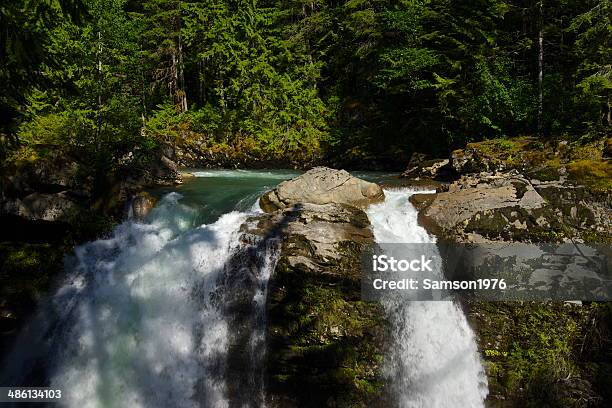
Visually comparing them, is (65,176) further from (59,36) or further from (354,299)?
(354,299)

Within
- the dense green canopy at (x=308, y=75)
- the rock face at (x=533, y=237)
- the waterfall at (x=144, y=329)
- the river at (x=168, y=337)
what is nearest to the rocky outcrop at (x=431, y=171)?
the dense green canopy at (x=308, y=75)

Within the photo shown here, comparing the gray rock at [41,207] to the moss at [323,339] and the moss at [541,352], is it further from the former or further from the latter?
the moss at [541,352]

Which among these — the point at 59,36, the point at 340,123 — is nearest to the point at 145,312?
the point at 59,36

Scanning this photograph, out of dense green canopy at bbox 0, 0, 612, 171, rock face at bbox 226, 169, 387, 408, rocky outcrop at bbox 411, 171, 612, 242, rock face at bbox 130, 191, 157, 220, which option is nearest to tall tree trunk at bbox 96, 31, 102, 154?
dense green canopy at bbox 0, 0, 612, 171

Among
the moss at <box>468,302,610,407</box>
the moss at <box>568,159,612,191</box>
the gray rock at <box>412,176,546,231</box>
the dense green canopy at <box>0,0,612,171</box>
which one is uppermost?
the dense green canopy at <box>0,0,612,171</box>

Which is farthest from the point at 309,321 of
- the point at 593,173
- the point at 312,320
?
the point at 593,173

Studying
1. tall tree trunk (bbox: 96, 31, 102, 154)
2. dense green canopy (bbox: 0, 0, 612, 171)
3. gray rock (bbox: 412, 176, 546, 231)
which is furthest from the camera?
tall tree trunk (bbox: 96, 31, 102, 154)

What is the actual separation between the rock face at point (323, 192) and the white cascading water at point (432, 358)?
9.77 ft

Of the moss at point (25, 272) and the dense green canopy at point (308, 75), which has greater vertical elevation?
the dense green canopy at point (308, 75)

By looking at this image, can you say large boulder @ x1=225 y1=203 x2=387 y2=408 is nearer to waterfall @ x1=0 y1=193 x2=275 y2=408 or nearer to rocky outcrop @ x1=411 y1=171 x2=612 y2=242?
waterfall @ x1=0 y1=193 x2=275 y2=408

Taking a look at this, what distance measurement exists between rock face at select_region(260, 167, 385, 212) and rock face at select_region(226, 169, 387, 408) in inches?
47.6

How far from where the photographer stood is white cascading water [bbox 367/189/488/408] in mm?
7617

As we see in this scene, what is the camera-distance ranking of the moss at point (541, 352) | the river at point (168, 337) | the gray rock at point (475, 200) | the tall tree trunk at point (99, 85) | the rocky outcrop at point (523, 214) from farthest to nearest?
the tall tree trunk at point (99, 85), the gray rock at point (475, 200), the rocky outcrop at point (523, 214), the river at point (168, 337), the moss at point (541, 352)

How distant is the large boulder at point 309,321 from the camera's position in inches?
307
